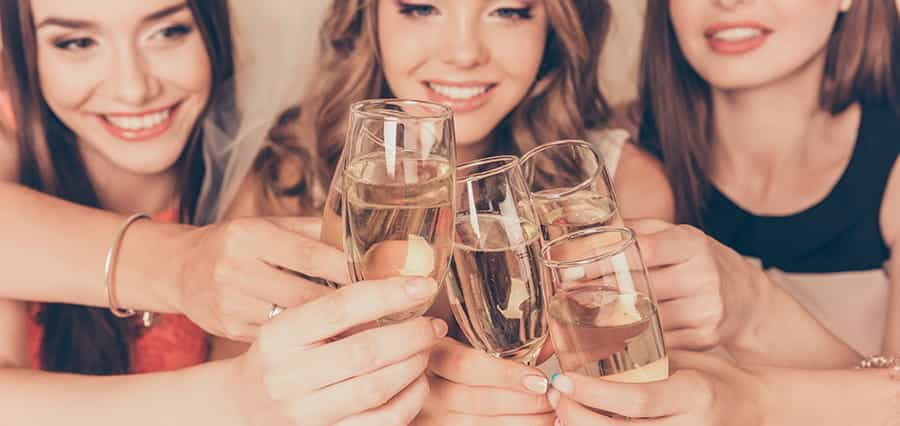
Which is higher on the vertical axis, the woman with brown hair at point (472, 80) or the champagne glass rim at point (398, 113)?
the champagne glass rim at point (398, 113)

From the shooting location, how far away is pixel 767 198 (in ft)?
5.91

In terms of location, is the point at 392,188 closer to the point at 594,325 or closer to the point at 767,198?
the point at 594,325

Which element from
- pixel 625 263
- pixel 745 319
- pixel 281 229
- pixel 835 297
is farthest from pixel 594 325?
pixel 835 297

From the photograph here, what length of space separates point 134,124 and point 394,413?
907 millimetres

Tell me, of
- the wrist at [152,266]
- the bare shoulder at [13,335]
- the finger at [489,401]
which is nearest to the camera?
the finger at [489,401]

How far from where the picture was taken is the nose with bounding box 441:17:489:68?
149 cm

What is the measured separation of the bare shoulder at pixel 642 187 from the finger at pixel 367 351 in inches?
35.5

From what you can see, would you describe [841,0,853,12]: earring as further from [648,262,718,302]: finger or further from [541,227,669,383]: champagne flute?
[541,227,669,383]: champagne flute

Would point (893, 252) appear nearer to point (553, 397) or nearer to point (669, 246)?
point (669, 246)

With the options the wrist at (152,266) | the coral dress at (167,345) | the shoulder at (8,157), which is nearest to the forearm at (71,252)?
the wrist at (152,266)

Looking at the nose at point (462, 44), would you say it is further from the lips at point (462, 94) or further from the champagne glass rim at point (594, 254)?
the champagne glass rim at point (594, 254)

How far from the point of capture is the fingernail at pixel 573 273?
2.71 feet

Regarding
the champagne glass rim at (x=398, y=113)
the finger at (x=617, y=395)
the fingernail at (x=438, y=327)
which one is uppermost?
the champagne glass rim at (x=398, y=113)

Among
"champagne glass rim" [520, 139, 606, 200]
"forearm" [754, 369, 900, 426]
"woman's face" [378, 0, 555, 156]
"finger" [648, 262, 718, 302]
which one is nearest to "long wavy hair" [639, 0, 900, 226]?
"woman's face" [378, 0, 555, 156]
